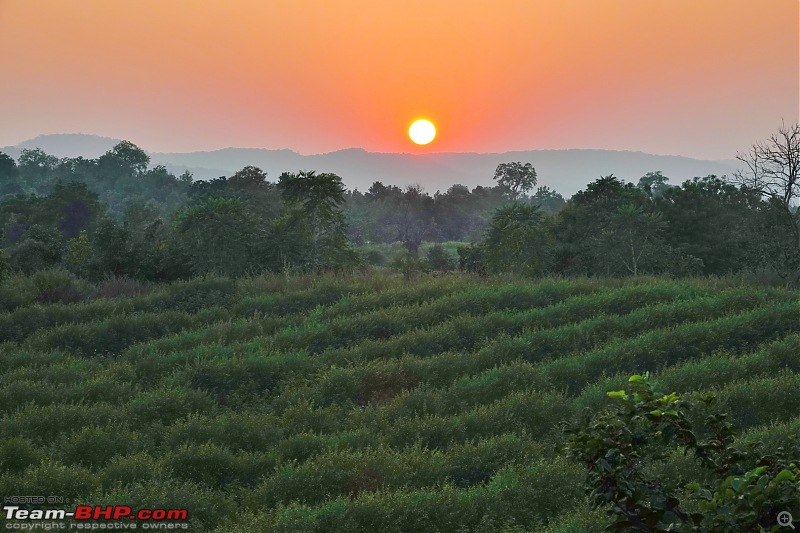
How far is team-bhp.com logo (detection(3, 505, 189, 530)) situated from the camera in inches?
299

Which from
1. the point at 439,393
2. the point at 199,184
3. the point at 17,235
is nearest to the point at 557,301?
the point at 439,393

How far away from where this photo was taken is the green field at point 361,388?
8570mm

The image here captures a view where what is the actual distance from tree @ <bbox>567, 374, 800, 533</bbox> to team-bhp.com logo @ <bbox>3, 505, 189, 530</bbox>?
6092 millimetres

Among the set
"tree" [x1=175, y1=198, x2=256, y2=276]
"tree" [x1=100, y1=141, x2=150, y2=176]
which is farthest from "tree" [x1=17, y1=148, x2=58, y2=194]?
"tree" [x1=175, y1=198, x2=256, y2=276]

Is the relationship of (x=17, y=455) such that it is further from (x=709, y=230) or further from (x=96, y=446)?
(x=709, y=230)

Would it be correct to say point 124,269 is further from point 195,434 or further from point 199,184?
point 199,184

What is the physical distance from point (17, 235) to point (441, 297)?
42.2m

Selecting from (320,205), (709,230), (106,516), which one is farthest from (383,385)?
(709,230)

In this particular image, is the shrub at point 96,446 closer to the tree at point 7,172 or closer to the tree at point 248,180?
the tree at point 248,180

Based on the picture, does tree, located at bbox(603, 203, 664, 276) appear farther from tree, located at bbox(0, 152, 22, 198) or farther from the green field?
tree, located at bbox(0, 152, 22, 198)

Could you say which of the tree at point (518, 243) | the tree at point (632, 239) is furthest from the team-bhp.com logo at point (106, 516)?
the tree at point (632, 239)

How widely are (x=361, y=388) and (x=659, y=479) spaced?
10.0 meters

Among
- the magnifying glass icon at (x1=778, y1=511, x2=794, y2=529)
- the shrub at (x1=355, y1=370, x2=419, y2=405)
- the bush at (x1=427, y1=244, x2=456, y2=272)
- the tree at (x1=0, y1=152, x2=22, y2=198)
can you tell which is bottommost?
the shrub at (x1=355, y1=370, x2=419, y2=405)

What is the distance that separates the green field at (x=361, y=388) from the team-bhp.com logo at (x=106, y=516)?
0.51 ft
